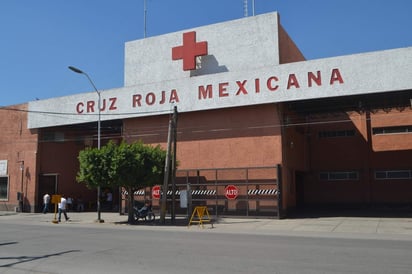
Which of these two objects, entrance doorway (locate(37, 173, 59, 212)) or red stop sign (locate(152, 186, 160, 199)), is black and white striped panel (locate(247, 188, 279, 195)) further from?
entrance doorway (locate(37, 173, 59, 212))

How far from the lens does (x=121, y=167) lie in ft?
77.3

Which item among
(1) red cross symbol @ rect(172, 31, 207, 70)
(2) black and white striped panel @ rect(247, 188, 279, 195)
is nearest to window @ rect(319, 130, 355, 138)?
(2) black and white striped panel @ rect(247, 188, 279, 195)

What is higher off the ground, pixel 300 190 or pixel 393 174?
pixel 393 174

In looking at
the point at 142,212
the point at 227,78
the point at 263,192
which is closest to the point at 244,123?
the point at 227,78

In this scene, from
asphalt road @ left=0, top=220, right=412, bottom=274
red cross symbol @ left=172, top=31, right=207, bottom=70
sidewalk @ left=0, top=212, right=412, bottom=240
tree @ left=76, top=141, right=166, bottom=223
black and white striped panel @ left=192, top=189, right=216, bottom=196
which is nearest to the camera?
asphalt road @ left=0, top=220, right=412, bottom=274

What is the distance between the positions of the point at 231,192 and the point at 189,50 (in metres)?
10.4

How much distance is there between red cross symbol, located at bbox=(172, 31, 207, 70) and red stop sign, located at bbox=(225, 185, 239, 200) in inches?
345

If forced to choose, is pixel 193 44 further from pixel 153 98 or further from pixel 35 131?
pixel 35 131

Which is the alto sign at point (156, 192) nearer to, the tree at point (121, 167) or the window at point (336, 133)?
the tree at point (121, 167)

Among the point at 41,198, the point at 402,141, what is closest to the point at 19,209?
the point at 41,198

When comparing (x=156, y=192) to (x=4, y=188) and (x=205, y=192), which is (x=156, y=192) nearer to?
(x=205, y=192)

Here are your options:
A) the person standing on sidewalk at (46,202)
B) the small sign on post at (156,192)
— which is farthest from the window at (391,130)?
the person standing on sidewalk at (46,202)

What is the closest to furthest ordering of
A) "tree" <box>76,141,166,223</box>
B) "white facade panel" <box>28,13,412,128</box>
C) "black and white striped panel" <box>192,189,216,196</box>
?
"tree" <box>76,141,166,223</box>, "white facade panel" <box>28,13,412,128</box>, "black and white striped panel" <box>192,189,216,196</box>

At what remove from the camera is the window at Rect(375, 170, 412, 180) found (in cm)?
3453
